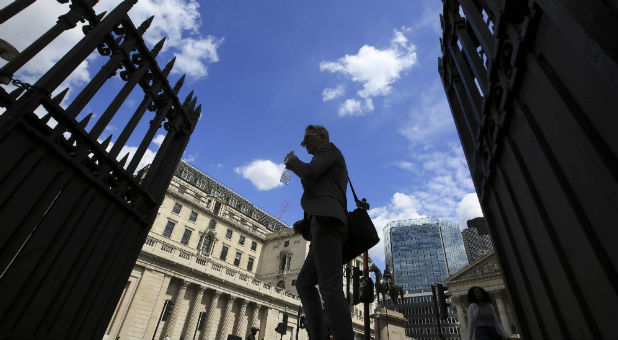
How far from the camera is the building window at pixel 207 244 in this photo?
36600 mm

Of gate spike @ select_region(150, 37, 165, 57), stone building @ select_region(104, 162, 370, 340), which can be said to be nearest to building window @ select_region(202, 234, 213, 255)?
stone building @ select_region(104, 162, 370, 340)

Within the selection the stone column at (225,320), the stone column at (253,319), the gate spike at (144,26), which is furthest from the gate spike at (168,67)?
the stone column at (253,319)

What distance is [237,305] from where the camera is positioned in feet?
90.6

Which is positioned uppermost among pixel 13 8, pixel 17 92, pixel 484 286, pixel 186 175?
pixel 186 175

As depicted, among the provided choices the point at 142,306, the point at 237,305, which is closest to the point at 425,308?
the point at 237,305

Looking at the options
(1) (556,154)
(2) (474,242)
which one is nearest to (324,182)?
(1) (556,154)

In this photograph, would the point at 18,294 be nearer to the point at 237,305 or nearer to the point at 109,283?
the point at 109,283

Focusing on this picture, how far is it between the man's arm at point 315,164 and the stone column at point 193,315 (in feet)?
87.1

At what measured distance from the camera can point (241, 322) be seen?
26.8 metres

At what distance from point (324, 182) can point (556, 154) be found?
5.25 ft

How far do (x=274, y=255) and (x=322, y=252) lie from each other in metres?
43.2

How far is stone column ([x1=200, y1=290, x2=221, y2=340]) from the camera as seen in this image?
2478 cm

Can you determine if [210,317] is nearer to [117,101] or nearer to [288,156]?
[117,101]

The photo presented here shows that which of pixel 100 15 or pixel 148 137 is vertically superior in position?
pixel 100 15
